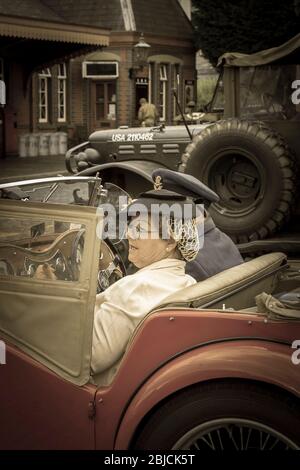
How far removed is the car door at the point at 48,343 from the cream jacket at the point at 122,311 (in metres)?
0.07

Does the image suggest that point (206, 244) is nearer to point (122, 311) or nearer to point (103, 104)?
point (122, 311)

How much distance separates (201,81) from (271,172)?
34026 millimetres

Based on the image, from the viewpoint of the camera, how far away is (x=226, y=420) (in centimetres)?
292

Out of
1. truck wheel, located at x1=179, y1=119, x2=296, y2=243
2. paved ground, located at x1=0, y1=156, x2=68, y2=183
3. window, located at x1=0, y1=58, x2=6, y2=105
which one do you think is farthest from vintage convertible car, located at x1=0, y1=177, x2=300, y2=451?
window, located at x1=0, y1=58, x2=6, y2=105

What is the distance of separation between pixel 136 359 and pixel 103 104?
32.4 m

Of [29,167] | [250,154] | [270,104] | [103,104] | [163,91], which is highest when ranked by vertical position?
[163,91]

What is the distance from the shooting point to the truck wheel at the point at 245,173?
8.66 m

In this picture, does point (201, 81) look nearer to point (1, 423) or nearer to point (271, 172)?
point (271, 172)

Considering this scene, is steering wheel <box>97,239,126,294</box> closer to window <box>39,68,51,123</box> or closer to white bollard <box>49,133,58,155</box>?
white bollard <box>49,133,58,155</box>

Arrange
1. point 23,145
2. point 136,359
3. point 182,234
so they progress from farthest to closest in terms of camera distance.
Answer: point 23,145 → point 182,234 → point 136,359

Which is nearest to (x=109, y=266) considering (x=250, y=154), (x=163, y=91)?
(x=250, y=154)

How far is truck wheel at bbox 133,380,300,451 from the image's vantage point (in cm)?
288

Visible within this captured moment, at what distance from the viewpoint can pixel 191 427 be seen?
2.97 m
